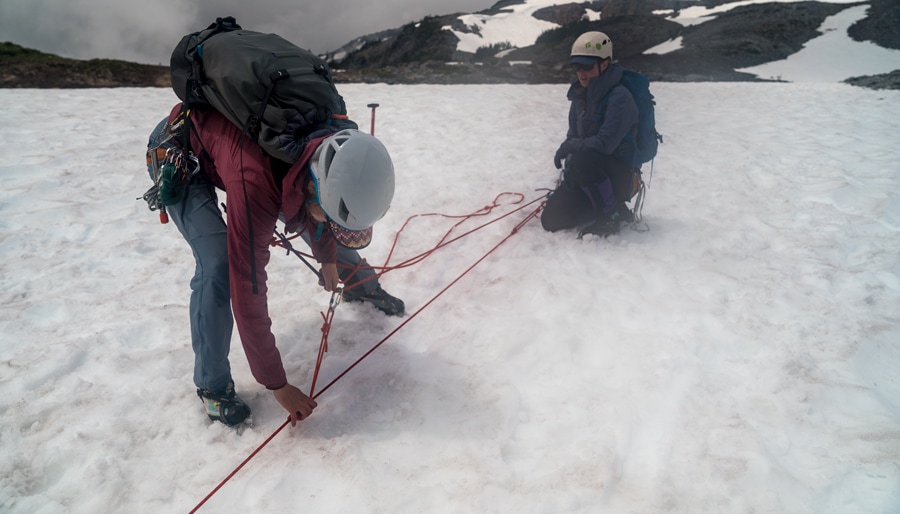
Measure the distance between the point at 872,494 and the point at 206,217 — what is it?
12.1 ft

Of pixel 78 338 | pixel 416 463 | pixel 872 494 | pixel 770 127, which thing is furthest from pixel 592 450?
pixel 770 127

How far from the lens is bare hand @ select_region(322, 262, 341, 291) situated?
10.8 feet

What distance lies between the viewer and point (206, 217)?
279 centimetres

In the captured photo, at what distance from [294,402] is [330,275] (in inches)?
36.2

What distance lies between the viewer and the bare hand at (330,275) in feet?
10.8

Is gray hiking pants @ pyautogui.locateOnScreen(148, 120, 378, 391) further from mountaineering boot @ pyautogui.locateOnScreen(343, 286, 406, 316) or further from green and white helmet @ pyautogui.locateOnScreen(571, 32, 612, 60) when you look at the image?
green and white helmet @ pyautogui.locateOnScreen(571, 32, 612, 60)

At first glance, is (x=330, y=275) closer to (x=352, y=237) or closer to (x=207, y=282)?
(x=352, y=237)

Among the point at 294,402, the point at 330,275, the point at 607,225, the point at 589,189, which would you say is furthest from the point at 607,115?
the point at 294,402

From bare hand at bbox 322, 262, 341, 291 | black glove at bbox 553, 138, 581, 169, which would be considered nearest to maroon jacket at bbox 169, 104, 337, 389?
bare hand at bbox 322, 262, 341, 291

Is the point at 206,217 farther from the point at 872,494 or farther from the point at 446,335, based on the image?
the point at 872,494

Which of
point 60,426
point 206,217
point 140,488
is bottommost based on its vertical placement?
point 140,488

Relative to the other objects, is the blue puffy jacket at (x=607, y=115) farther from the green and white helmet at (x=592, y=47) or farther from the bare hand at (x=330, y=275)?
the bare hand at (x=330, y=275)

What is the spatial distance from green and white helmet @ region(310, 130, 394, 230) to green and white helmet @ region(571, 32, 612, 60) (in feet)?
10.0

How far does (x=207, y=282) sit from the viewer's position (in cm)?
272
